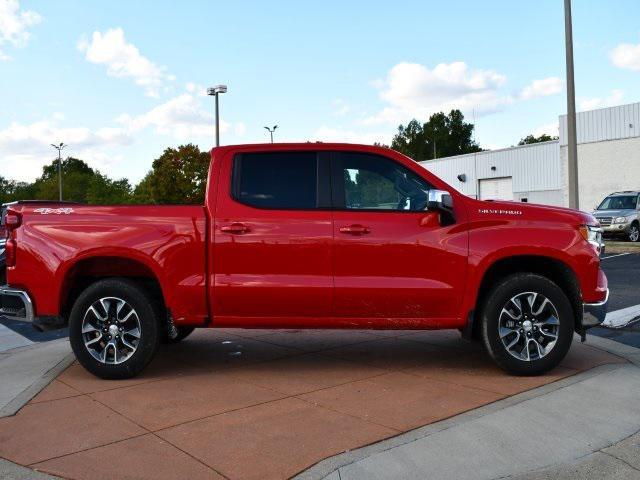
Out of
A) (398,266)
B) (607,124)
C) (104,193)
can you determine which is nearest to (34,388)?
(398,266)

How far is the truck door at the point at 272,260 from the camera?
543cm

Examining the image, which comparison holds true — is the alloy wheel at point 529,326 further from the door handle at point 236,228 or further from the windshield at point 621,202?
the windshield at point 621,202

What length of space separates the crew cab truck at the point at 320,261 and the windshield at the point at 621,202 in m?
20.2

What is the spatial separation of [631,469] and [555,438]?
20.4 inches

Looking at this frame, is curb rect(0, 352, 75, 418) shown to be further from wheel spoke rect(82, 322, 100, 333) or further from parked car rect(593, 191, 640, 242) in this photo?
parked car rect(593, 191, 640, 242)

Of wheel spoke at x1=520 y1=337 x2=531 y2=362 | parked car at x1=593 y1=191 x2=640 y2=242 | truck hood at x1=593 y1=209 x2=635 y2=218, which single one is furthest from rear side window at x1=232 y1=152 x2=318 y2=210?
truck hood at x1=593 y1=209 x2=635 y2=218

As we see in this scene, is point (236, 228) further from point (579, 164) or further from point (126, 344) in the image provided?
point (579, 164)

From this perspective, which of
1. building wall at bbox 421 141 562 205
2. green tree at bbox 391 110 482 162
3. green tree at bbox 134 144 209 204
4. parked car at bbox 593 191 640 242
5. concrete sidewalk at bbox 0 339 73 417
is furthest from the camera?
green tree at bbox 391 110 482 162

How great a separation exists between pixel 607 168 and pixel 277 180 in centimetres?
3503

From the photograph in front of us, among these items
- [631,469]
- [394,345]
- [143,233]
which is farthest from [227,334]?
[631,469]

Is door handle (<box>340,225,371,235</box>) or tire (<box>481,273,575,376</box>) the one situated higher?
door handle (<box>340,225,371,235</box>)

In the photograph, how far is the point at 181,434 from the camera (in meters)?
4.21

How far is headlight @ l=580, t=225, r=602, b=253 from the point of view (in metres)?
5.53

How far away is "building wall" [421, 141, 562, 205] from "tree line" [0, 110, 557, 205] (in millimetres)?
19125
